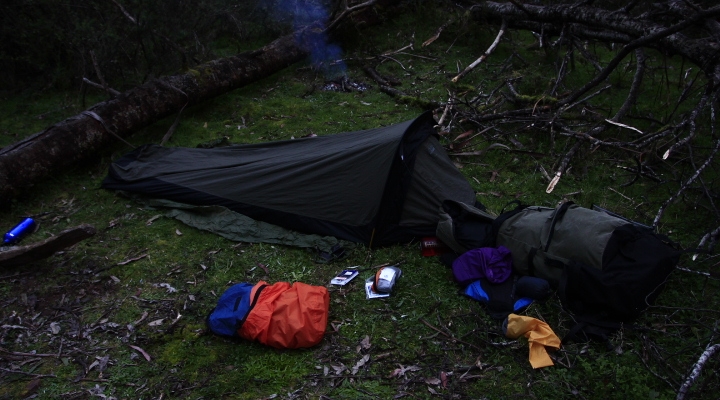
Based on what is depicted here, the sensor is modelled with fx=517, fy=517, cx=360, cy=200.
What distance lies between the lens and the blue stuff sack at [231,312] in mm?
4033

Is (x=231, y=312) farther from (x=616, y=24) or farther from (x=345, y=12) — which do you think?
(x=345, y=12)

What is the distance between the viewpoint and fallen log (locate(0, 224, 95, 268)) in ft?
16.2

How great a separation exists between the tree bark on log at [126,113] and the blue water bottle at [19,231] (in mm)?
715

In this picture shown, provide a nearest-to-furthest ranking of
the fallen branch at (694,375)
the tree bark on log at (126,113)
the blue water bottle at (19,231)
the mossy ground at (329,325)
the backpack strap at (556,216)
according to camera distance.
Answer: the fallen branch at (694,375), the mossy ground at (329,325), the backpack strap at (556,216), the blue water bottle at (19,231), the tree bark on log at (126,113)

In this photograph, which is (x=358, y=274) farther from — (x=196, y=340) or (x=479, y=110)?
(x=479, y=110)

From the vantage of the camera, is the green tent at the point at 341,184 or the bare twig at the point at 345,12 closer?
the green tent at the point at 341,184

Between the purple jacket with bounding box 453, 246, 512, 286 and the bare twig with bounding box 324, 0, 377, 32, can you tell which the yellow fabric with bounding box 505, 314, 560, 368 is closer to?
the purple jacket with bounding box 453, 246, 512, 286

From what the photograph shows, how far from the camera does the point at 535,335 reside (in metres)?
3.86

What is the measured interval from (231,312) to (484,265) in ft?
7.04

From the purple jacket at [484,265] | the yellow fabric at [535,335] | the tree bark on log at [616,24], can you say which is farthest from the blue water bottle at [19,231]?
the tree bark on log at [616,24]

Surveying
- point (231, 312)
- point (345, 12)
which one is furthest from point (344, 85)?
point (231, 312)

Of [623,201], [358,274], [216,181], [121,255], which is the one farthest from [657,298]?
[121,255]

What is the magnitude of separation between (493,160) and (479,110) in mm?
1076

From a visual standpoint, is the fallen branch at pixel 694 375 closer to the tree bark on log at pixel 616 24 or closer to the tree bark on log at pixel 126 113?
the tree bark on log at pixel 616 24
